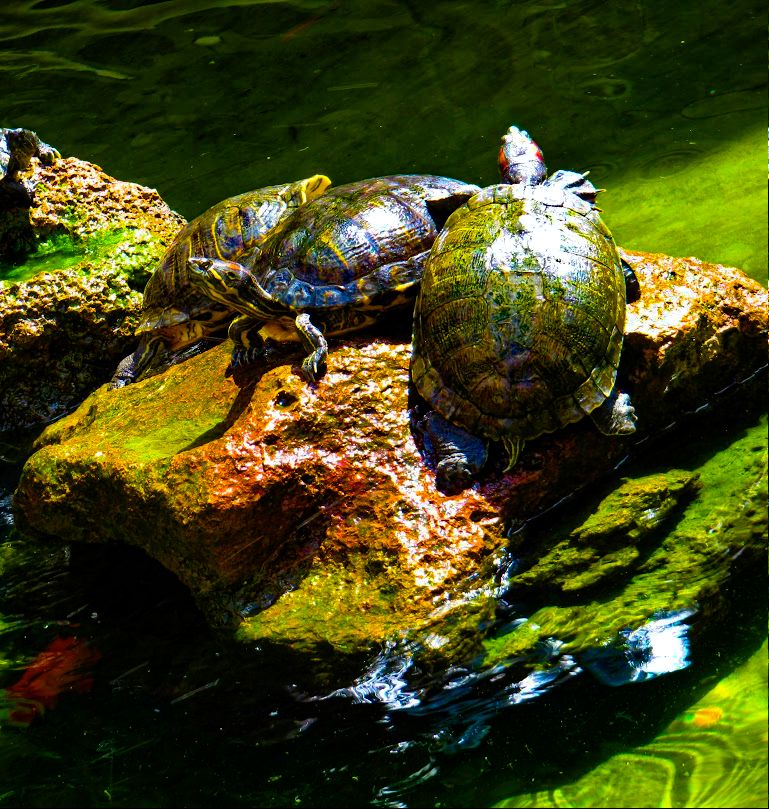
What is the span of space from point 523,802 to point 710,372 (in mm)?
1566

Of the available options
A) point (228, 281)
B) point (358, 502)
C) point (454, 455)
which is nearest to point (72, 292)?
point (228, 281)

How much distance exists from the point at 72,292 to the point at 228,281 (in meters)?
1.44

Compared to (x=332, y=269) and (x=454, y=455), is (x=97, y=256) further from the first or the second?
(x=454, y=455)

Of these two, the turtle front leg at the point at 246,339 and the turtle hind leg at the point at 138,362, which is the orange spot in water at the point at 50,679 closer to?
the turtle front leg at the point at 246,339

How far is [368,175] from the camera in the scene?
211 inches

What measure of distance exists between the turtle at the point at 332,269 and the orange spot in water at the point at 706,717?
4.54 ft

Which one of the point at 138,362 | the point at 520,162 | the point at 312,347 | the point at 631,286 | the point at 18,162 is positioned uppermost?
the point at 18,162

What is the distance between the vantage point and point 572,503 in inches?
114

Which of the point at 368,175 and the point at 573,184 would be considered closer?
the point at 573,184

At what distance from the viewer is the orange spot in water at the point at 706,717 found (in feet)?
7.65

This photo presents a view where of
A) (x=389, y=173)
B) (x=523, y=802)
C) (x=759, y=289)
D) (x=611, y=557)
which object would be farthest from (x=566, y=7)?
(x=523, y=802)

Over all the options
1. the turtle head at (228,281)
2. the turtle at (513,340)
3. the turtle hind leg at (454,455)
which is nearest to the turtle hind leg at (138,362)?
the turtle head at (228,281)

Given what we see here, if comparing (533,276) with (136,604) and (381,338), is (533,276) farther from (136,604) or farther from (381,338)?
(136,604)

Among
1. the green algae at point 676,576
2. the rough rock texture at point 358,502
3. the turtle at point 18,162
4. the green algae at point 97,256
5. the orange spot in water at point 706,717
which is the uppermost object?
the turtle at point 18,162
